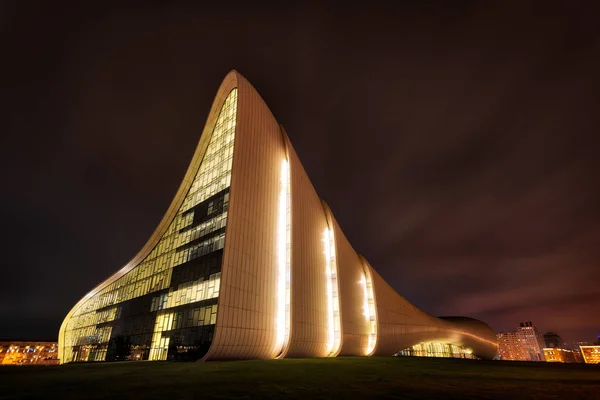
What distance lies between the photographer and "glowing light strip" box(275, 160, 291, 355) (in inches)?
1005

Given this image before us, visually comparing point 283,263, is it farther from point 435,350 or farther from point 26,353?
point 26,353

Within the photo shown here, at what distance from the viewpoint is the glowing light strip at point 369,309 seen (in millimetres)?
42956

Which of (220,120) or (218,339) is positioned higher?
(220,120)

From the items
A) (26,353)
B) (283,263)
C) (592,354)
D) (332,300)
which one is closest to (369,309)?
(332,300)

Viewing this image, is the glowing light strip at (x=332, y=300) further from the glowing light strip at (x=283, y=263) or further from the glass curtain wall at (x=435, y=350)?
the glass curtain wall at (x=435, y=350)

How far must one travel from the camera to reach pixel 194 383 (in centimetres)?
934

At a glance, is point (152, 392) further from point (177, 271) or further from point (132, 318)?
point (132, 318)

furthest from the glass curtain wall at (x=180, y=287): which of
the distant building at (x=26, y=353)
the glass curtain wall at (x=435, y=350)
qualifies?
the distant building at (x=26, y=353)

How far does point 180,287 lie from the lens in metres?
26.9

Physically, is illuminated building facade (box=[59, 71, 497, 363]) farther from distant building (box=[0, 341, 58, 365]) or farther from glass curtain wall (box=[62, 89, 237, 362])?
distant building (box=[0, 341, 58, 365])

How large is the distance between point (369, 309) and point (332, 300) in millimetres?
12780

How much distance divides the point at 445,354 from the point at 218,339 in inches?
3015

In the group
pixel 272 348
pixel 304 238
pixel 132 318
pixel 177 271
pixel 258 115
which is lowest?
pixel 272 348

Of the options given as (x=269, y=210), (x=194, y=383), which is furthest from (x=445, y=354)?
(x=194, y=383)
